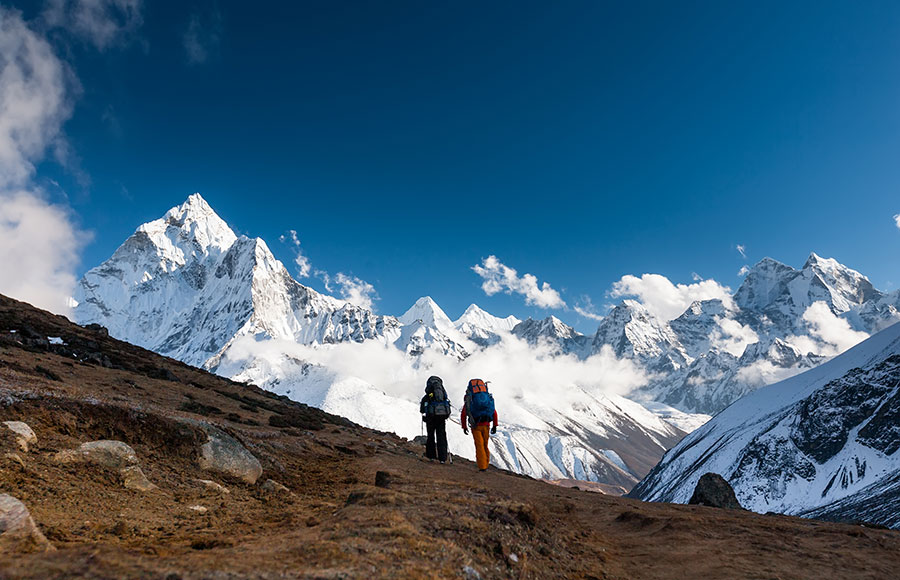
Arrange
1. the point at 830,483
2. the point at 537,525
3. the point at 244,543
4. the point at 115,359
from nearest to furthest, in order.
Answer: the point at 244,543 < the point at 537,525 < the point at 115,359 < the point at 830,483

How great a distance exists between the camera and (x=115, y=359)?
103 feet

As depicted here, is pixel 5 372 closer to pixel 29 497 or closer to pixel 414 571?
pixel 29 497

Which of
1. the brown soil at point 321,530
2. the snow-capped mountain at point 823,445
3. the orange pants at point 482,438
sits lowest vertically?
the brown soil at point 321,530

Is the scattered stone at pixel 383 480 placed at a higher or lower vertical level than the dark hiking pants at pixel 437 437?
lower

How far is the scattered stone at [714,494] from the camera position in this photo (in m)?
24.6

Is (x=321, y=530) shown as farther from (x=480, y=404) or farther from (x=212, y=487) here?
(x=480, y=404)

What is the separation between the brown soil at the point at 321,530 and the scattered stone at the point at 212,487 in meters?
0.20

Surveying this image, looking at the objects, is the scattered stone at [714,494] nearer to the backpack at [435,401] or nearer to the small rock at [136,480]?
the backpack at [435,401]

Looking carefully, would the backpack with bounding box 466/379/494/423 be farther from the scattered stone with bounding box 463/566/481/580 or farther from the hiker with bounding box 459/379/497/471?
the scattered stone with bounding box 463/566/481/580

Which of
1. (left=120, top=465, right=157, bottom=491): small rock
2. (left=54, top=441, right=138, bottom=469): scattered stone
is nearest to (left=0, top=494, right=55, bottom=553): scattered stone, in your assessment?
(left=120, top=465, right=157, bottom=491): small rock

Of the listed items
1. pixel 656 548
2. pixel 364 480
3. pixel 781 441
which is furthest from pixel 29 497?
pixel 781 441

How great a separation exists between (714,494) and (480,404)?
1583 cm

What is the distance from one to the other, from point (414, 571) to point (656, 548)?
24.1 feet

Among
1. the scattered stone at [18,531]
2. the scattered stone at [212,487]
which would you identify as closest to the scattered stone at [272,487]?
the scattered stone at [212,487]
